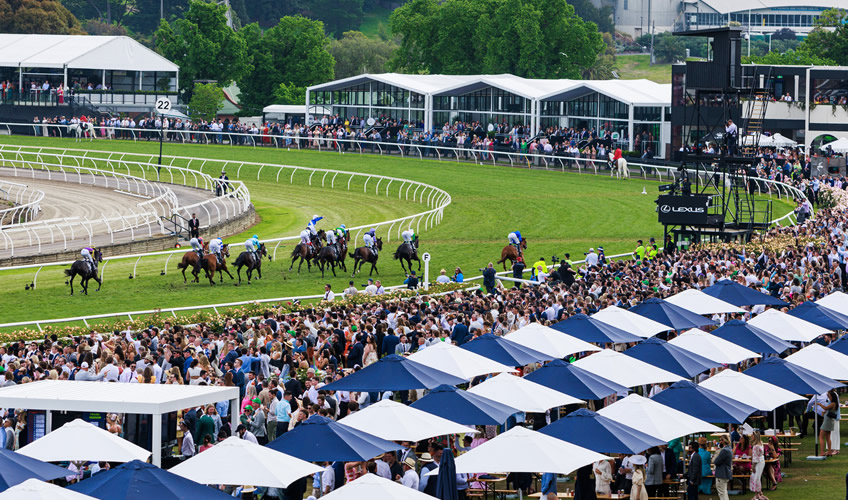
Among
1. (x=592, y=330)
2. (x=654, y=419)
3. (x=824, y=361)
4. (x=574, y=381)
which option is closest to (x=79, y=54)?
(x=592, y=330)

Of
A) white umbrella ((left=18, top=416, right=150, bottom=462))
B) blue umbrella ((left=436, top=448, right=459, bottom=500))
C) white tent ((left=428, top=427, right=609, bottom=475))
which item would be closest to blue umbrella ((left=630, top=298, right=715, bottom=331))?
white tent ((left=428, top=427, right=609, bottom=475))

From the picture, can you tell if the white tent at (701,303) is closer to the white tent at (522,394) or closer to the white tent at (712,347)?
the white tent at (712,347)

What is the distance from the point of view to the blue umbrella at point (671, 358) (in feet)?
49.6

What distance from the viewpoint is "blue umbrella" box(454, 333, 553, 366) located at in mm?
15656

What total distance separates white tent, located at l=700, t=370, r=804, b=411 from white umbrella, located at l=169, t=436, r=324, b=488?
5072 mm

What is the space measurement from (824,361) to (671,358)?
1.86 m

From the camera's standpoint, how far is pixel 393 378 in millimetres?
14266

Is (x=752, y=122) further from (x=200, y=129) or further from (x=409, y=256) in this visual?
(x=200, y=129)

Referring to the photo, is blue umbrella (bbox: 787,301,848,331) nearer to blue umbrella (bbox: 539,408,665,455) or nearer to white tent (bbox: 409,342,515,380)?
white tent (bbox: 409,342,515,380)

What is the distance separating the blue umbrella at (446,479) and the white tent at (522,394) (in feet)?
8.06

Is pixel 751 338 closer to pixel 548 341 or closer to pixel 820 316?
pixel 820 316

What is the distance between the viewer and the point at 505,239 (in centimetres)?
3266

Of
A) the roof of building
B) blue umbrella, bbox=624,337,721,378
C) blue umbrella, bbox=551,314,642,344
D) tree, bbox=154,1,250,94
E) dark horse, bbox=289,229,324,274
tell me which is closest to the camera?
blue umbrella, bbox=624,337,721,378

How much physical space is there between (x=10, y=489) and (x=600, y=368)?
763 centimetres
